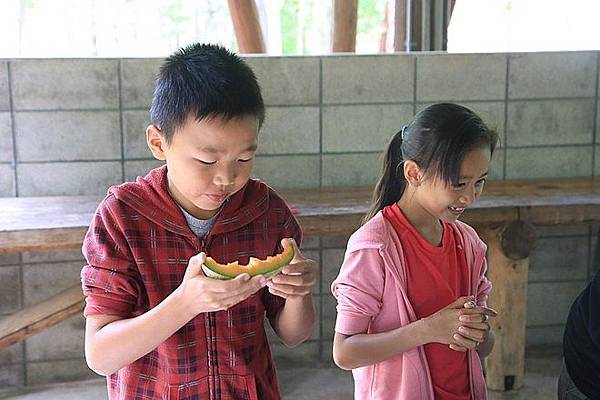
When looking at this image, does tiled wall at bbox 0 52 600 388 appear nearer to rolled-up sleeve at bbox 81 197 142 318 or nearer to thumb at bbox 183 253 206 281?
rolled-up sleeve at bbox 81 197 142 318

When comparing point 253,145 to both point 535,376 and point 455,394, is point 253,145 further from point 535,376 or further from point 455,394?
point 535,376

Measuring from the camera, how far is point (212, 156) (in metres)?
1.42

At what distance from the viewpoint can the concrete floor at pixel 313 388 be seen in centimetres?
372

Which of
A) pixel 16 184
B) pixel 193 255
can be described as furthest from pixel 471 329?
pixel 16 184

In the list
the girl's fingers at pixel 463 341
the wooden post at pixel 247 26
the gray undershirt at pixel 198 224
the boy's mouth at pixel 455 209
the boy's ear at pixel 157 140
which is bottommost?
the girl's fingers at pixel 463 341

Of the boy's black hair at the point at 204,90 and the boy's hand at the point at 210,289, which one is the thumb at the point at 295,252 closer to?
the boy's hand at the point at 210,289

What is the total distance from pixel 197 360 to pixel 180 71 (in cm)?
54

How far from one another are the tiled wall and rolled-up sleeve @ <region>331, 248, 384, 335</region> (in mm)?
2071

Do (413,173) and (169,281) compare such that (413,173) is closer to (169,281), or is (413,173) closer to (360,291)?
(360,291)

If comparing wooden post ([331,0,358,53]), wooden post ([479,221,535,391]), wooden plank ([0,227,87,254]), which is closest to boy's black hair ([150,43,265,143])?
wooden plank ([0,227,87,254])

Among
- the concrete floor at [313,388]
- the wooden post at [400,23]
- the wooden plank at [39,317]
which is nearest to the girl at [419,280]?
the wooden plank at [39,317]

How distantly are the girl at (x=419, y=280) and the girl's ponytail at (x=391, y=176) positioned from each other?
74mm

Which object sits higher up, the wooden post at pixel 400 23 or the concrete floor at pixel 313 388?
the wooden post at pixel 400 23

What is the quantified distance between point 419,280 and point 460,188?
9.2 inches
